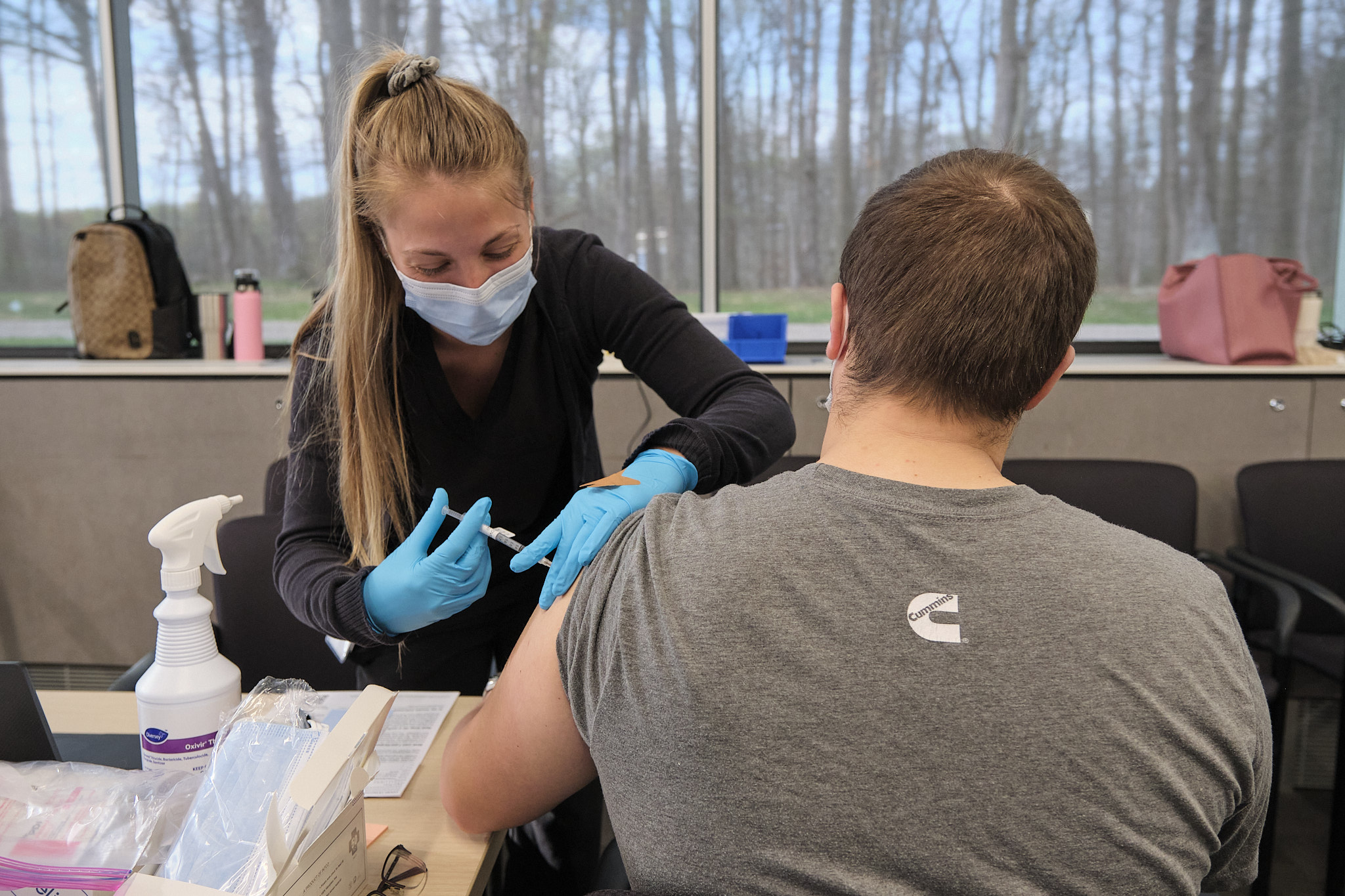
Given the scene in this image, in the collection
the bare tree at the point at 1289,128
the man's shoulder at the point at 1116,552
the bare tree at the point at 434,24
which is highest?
the bare tree at the point at 434,24

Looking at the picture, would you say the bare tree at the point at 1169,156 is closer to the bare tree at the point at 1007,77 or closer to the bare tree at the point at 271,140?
the bare tree at the point at 1007,77

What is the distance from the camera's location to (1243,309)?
2354 mm

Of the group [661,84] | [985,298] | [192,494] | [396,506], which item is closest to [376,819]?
[396,506]

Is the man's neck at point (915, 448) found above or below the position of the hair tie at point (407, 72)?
below

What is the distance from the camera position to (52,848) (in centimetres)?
68

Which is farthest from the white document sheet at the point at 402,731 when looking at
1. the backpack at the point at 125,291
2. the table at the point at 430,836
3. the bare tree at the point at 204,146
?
the bare tree at the point at 204,146

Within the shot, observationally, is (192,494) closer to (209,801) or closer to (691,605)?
(209,801)

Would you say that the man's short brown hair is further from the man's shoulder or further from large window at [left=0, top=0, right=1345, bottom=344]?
large window at [left=0, top=0, right=1345, bottom=344]

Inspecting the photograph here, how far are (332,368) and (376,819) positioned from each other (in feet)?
1.95

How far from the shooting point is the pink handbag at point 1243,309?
2.34m

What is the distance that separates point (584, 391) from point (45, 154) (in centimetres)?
248

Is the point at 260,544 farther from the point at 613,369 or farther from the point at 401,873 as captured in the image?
the point at 401,873

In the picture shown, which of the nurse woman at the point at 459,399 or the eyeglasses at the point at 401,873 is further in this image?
→ the nurse woman at the point at 459,399

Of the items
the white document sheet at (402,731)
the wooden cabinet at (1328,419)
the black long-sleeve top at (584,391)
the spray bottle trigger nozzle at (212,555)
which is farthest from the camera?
the wooden cabinet at (1328,419)
